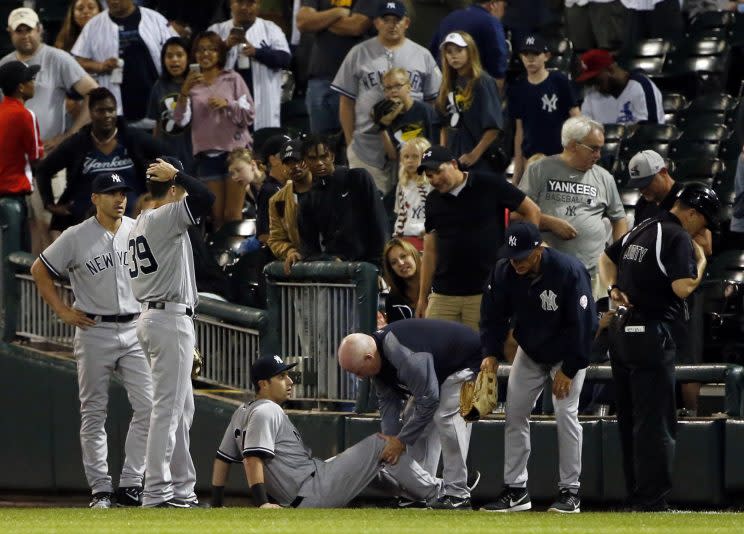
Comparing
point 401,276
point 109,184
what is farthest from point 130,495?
point 401,276

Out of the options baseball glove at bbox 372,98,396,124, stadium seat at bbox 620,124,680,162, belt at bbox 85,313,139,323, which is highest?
baseball glove at bbox 372,98,396,124

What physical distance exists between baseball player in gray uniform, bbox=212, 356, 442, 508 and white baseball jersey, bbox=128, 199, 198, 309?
0.80 m

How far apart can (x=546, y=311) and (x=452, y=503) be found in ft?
4.32

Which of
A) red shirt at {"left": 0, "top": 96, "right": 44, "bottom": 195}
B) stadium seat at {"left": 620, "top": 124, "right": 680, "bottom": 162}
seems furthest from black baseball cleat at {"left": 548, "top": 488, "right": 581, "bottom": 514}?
red shirt at {"left": 0, "top": 96, "right": 44, "bottom": 195}

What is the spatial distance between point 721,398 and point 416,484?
2.29m

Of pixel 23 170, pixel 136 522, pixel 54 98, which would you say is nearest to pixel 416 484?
pixel 136 522

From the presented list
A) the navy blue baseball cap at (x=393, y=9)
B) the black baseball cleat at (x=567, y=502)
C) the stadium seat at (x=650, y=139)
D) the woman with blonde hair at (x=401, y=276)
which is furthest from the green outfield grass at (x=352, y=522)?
the stadium seat at (x=650, y=139)

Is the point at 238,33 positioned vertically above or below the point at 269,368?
above

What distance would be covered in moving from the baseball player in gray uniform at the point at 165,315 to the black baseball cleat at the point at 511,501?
6.23ft

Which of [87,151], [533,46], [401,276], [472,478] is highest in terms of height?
[533,46]

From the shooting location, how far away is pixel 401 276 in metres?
11.6

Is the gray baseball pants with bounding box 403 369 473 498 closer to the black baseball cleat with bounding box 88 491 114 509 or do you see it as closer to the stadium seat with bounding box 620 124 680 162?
the black baseball cleat with bounding box 88 491 114 509

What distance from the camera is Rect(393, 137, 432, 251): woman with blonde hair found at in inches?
490

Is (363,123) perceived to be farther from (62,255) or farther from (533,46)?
(62,255)
